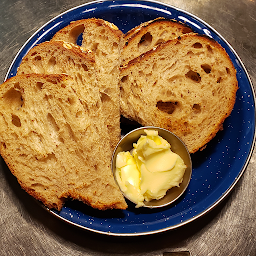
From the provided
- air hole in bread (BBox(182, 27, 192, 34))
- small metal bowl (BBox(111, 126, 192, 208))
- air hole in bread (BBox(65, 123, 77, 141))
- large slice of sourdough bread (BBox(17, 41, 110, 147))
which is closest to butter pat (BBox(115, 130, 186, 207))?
small metal bowl (BBox(111, 126, 192, 208))

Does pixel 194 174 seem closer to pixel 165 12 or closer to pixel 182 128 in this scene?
pixel 182 128

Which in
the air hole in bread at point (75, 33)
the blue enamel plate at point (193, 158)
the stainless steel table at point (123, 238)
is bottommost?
the stainless steel table at point (123, 238)

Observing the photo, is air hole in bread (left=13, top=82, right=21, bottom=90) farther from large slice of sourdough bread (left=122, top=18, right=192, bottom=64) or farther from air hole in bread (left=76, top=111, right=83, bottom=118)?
large slice of sourdough bread (left=122, top=18, right=192, bottom=64)

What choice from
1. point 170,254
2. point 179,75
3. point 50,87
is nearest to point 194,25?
point 179,75

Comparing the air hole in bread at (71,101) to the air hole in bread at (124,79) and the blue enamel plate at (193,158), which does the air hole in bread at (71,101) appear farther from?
the blue enamel plate at (193,158)

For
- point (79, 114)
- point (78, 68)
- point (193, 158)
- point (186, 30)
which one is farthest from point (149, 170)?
point (186, 30)

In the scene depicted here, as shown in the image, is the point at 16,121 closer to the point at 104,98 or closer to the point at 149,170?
the point at 104,98

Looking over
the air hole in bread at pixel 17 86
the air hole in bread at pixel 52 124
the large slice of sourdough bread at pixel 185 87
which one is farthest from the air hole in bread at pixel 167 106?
the air hole in bread at pixel 17 86
